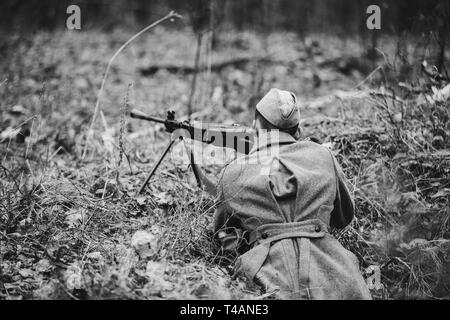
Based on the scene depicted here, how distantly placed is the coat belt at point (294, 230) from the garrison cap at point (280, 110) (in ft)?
2.14

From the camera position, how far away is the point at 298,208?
2.91 meters

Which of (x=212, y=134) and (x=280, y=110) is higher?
(x=280, y=110)

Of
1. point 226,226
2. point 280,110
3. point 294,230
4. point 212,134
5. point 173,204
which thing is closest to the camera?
point 294,230

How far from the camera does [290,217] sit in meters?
2.94

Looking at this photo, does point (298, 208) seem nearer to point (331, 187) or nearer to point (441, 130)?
point (331, 187)

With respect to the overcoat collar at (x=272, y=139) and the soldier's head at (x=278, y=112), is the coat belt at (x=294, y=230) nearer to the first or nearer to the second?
the overcoat collar at (x=272, y=139)

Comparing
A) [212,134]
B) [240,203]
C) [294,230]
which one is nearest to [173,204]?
[212,134]

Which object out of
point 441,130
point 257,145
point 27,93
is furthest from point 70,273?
point 27,93

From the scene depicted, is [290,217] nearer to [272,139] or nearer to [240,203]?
[240,203]

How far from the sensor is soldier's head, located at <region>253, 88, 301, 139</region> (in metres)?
3.04

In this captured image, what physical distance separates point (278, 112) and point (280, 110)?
0.02m

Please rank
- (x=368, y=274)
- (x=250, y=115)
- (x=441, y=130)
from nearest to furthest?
(x=368, y=274), (x=441, y=130), (x=250, y=115)

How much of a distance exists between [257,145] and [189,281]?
3.26 ft

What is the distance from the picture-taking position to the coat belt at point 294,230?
9.43ft
